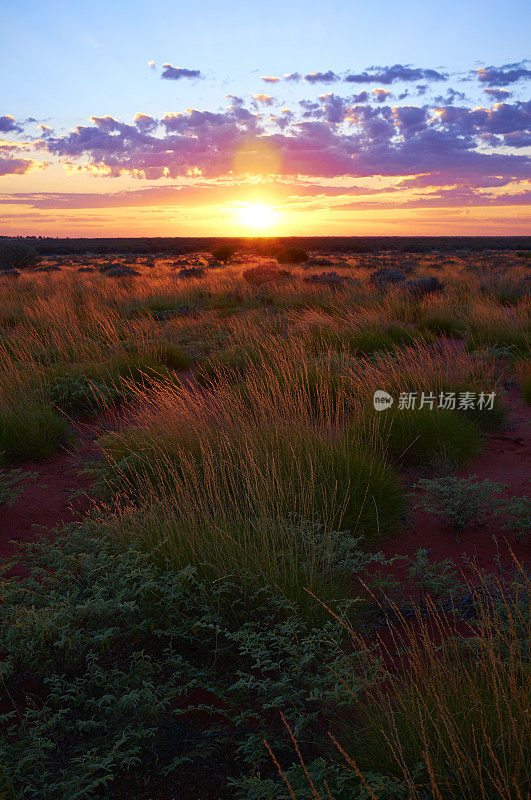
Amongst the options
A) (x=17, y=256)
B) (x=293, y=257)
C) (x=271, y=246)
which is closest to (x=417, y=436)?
(x=293, y=257)

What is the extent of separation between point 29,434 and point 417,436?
159 inches

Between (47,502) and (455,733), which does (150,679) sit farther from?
(47,502)

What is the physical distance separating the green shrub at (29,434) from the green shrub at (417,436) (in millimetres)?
3261

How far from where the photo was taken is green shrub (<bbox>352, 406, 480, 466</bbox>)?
504cm

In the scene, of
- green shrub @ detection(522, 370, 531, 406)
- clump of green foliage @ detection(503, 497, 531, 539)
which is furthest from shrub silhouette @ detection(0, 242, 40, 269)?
clump of green foliage @ detection(503, 497, 531, 539)

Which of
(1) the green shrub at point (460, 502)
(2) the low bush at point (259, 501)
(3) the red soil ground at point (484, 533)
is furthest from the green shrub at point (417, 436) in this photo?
(1) the green shrub at point (460, 502)

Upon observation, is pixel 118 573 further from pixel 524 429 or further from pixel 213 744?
pixel 524 429

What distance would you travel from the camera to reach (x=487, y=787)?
1.64 meters

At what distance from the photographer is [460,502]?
3.94 meters

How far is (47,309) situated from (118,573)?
9635 millimetres

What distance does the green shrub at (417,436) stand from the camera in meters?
5.04

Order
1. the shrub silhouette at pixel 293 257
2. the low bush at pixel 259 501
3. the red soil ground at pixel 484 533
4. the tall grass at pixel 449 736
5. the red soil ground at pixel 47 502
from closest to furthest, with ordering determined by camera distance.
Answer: the tall grass at pixel 449 736 → the low bush at pixel 259 501 → the red soil ground at pixel 484 533 → the red soil ground at pixel 47 502 → the shrub silhouette at pixel 293 257

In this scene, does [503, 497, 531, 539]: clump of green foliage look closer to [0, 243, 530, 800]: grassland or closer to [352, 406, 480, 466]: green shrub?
[0, 243, 530, 800]: grassland

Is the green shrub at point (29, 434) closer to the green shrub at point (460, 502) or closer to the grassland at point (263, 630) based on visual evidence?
the grassland at point (263, 630)
